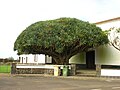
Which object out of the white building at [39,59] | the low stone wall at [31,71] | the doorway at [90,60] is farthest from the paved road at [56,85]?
the white building at [39,59]

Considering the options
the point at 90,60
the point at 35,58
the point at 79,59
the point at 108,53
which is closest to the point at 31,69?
the point at 79,59

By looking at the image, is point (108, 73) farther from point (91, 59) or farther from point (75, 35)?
point (91, 59)

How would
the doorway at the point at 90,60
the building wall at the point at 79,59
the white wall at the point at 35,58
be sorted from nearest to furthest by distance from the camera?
the doorway at the point at 90,60 → the building wall at the point at 79,59 → the white wall at the point at 35,58

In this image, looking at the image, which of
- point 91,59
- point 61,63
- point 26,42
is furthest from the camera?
point 91,59

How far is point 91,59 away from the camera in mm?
34844

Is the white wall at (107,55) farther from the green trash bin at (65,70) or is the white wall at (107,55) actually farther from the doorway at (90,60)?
the green trash bin at (65,70)

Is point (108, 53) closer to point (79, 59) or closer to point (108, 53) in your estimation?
point (108, 53)

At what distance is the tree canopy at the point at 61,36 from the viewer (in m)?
27.7

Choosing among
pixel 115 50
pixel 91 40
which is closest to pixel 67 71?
pixel 91 40

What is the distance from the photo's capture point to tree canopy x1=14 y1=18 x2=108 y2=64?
27688 millimetres

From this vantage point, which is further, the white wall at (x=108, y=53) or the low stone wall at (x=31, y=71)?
the low stone wall at (x=31, y=71)

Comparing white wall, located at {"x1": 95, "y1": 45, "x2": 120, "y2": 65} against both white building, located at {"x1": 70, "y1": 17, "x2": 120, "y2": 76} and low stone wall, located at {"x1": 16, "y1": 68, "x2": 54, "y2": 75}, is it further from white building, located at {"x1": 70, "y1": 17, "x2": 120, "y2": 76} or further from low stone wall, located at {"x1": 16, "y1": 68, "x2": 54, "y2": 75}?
low stone wall, located at {"x1": 16, "y1": 68, "x2": 54, "y2": 75}

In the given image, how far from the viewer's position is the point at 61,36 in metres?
27.7

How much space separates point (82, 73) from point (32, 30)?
609cm
